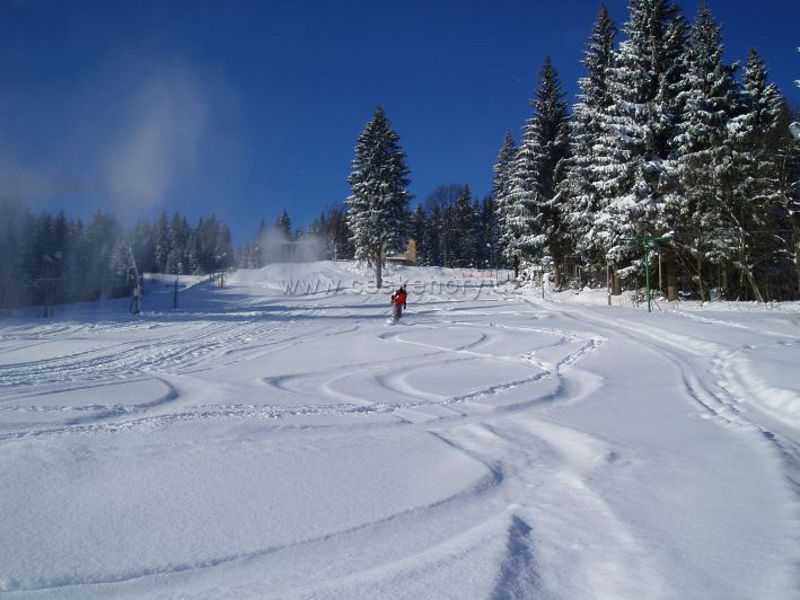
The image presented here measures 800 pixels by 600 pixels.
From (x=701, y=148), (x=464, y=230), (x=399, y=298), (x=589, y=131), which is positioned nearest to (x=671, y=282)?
(x=701, y=148)

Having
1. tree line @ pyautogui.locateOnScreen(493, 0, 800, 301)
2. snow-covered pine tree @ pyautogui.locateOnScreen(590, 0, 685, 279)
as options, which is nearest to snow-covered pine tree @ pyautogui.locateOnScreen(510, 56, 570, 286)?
tree line @ pyautogui.locateOnScreen(493, 0, 800, 301)

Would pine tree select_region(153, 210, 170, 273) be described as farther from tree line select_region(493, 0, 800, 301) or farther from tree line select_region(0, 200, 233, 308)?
tree line select_region(493, 0, 800, 301)

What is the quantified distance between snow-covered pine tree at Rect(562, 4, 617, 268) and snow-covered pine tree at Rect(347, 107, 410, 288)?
1495 centimetres

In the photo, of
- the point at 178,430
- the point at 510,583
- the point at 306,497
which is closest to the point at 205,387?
the point at 178,430

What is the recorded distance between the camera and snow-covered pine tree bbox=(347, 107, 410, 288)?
3903cm

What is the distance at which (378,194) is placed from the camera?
39.6 meters

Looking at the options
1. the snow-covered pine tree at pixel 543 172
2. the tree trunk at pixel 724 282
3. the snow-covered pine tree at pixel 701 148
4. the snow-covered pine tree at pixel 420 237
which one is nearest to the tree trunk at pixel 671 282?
the snow-covered pine tree at pixel 701 148

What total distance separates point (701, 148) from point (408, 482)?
24645mm

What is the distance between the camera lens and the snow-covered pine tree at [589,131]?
26.3 m

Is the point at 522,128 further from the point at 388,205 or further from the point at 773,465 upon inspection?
the point at 773,465

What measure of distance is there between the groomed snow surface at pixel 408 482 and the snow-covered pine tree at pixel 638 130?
49.9 ft

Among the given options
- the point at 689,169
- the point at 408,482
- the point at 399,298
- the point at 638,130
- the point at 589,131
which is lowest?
the point at 408,482

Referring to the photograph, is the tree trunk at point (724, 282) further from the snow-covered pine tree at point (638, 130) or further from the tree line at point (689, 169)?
the snow-covered pine tree at point (638, 130)

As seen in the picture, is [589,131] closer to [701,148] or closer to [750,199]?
[701,148]
